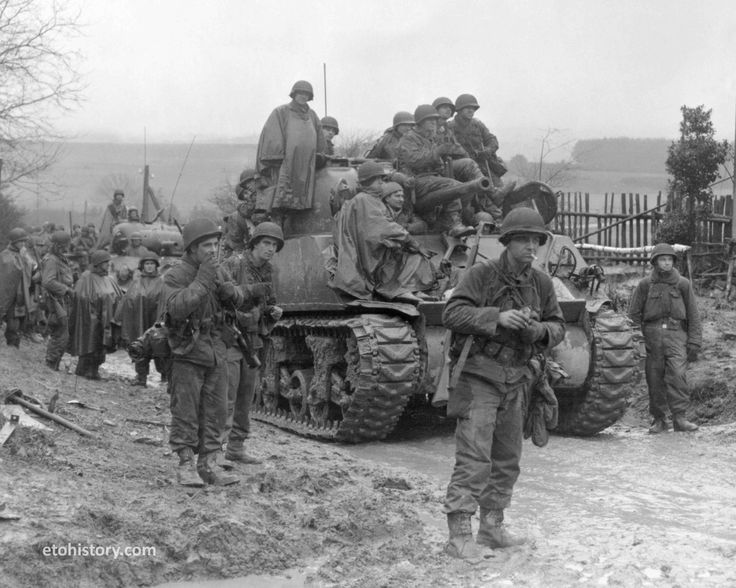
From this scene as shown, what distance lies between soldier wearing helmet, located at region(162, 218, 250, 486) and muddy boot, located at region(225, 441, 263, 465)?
37.8 inches

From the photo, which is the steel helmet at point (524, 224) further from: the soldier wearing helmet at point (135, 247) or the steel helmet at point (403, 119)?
the soldier wearing helmet at point (135, 247)

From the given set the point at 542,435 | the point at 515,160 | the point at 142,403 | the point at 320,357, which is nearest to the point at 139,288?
the point at 142,403

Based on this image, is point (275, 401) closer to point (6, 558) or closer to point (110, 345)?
point (110, 345)

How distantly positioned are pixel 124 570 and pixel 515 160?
44.9 m

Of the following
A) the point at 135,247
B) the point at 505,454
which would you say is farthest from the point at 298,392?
the point at 135,247

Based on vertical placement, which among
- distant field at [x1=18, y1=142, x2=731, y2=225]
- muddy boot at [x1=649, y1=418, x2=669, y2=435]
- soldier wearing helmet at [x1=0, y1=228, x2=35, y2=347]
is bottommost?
muddy boot at [x1=649, y1=418, x2=669, y2=435]

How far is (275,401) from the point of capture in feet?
40.2

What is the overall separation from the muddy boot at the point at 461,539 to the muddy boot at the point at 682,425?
5.68 m

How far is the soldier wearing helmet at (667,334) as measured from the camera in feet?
36.3

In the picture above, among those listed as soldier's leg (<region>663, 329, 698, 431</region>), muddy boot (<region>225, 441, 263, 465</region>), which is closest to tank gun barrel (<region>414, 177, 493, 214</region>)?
soldier's leg (<region>663, 329, 698, 431</region>)

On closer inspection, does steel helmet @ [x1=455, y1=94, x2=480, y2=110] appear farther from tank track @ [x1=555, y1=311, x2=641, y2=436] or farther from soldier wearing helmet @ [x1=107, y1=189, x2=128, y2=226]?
soldier wearing helmet @ [x1=107, y1=189, x2=128, y2=226]

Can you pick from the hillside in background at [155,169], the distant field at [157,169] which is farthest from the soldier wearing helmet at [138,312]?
the hillside in background at [155,169]

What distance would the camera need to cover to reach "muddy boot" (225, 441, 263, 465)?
8.40m

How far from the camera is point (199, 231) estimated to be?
709 centimetres
